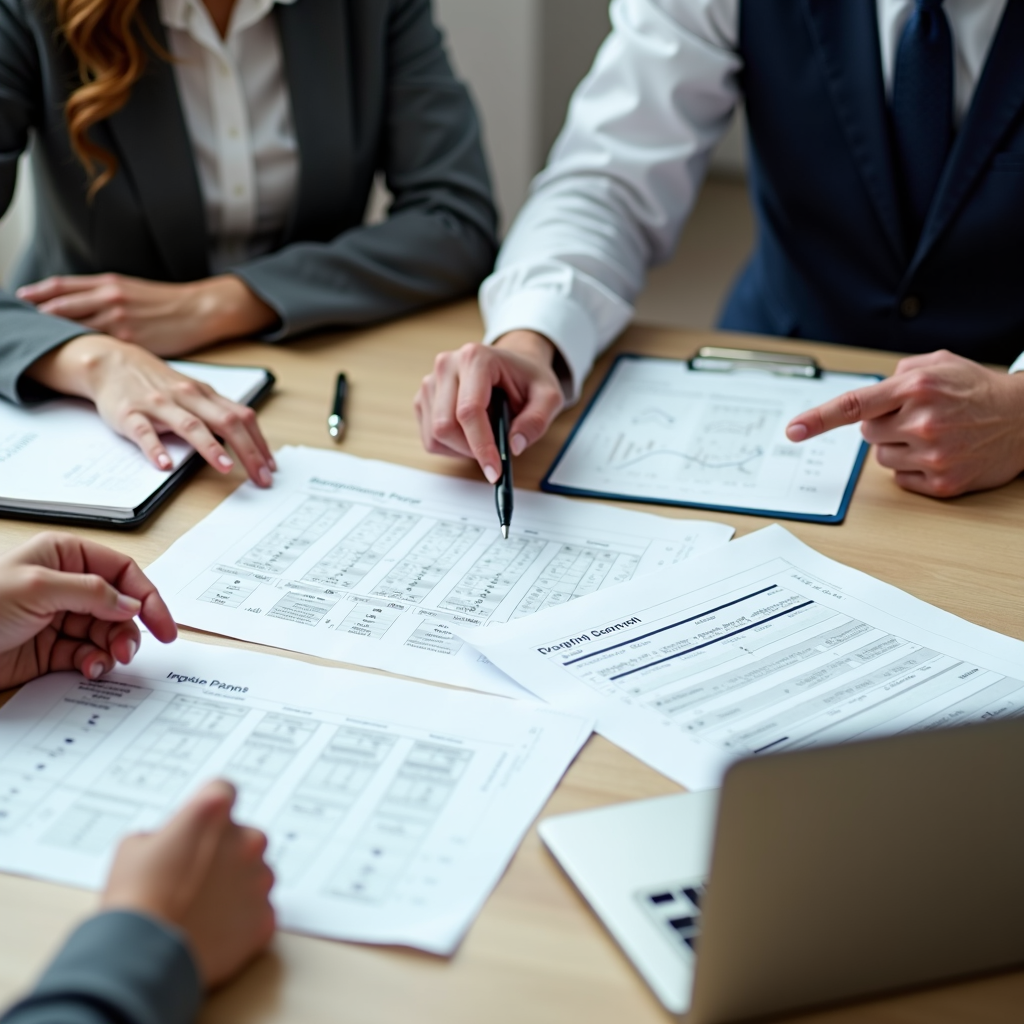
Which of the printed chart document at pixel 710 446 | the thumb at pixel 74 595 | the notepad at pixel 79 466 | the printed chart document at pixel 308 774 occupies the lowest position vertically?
the printed chart document at pixel 710 446

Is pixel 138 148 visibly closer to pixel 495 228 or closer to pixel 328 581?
pixel 495 228

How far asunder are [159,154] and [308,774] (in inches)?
38.9

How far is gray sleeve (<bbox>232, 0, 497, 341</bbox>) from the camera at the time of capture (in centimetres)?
132

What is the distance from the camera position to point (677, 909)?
1.91 feet

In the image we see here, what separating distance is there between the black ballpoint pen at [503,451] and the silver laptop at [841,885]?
40 centimetres

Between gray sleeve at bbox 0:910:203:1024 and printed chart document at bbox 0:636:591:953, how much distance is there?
8 cm

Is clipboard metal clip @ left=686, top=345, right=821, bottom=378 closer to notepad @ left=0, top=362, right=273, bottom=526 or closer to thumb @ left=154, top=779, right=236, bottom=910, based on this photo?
notepad @ left=0, top=362, right=273, bottom=526

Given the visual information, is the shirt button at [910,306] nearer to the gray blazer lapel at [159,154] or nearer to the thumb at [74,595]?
the gray blazer lapel at [159,154]

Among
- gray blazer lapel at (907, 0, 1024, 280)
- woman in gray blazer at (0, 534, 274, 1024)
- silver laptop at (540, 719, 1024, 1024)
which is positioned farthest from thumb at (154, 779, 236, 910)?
gray blazer lapel at (907, 0, 1024, 280)

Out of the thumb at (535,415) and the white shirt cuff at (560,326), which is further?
the white shirt cuff at (560,326)

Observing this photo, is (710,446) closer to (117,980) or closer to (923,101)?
(923,101)

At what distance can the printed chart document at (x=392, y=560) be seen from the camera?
0.80 metres

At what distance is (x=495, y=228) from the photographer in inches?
61.4

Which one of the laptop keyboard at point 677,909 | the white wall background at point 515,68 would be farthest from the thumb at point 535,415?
the white wall background at point 515,68
